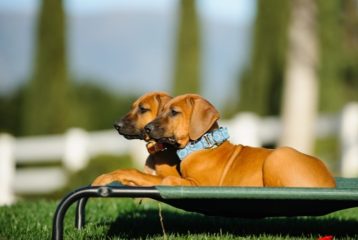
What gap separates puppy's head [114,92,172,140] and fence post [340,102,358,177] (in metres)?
9.84

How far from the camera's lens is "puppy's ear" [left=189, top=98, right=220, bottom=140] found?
5691 millimetres

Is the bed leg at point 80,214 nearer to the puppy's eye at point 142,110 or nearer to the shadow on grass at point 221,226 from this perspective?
A: the shadow on grass at point 221,226

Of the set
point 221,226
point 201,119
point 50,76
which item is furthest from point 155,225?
point 50,76

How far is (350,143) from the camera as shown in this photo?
50.9 ft

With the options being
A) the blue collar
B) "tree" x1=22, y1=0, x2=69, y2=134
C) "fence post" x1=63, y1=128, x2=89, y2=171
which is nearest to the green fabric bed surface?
the blue collar

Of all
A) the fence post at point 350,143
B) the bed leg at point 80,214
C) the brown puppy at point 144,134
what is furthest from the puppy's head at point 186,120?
the fence post at point 350,143

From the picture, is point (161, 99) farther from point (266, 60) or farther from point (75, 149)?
point (266, 60)

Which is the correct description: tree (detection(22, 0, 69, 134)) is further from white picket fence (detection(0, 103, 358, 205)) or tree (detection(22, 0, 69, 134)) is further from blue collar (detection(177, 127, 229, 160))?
blue collar (detection(177, 127, 229, 160))

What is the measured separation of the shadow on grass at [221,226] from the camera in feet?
21.4

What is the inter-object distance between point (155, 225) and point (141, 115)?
4.08 feet

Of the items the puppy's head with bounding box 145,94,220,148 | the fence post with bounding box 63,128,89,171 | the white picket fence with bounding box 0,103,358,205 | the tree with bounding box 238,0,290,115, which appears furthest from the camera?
the tree with bounding box 238,0,290,115

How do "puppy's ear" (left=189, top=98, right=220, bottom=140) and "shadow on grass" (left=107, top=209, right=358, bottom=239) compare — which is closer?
"puppy's ear" (left=189, top=98, right=220, bottom=140)

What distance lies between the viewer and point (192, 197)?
16.3 ft

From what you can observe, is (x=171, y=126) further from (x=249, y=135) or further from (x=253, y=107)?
(x=253, y=107)
